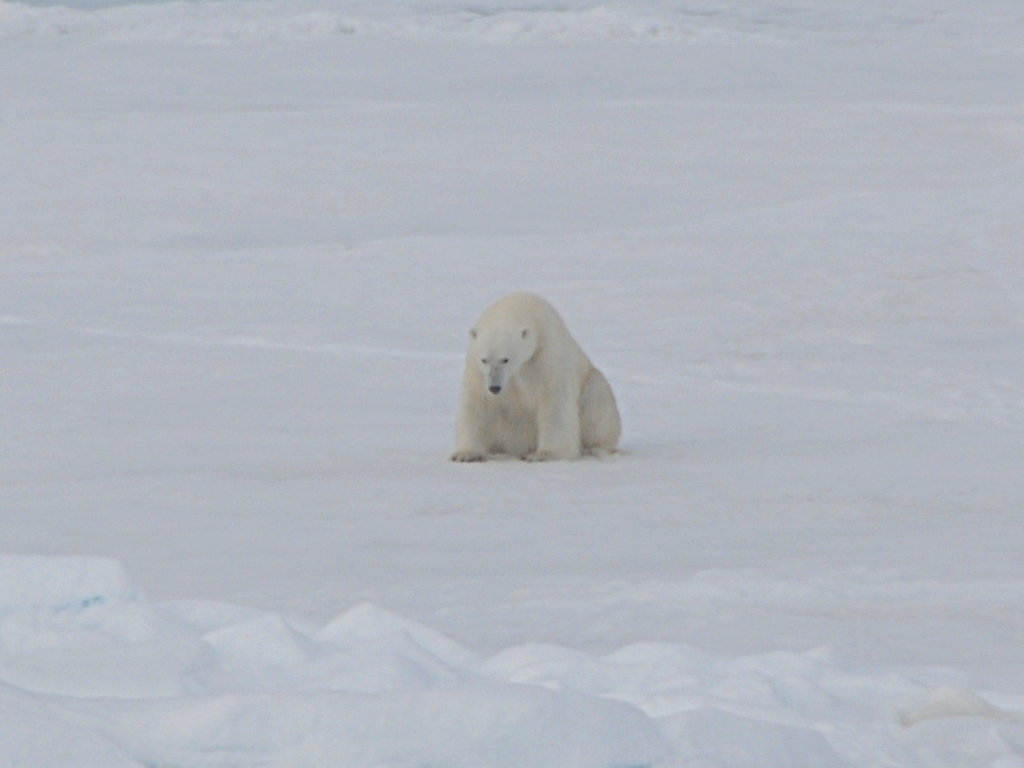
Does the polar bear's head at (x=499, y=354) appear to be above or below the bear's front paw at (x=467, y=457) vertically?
above

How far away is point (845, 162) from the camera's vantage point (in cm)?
1459

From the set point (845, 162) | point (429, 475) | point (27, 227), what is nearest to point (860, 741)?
point (429, 475)

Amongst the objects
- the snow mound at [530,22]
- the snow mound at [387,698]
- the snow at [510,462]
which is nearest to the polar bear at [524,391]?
the snow at [510,462]

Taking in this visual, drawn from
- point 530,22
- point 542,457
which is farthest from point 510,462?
point 530,22

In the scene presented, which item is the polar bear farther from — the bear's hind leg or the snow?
the snow

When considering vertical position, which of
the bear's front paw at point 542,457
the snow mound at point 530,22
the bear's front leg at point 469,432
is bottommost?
the bear's front paw at point 542,457

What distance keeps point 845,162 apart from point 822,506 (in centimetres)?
1011

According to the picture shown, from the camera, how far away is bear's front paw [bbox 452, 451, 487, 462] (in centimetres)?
556

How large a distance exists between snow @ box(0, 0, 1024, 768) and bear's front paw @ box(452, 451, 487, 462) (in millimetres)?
82

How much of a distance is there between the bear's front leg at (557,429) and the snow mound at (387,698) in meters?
2.58

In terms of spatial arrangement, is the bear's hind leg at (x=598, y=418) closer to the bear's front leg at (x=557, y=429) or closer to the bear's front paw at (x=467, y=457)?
the bear's front leg at (x=557, y=429)

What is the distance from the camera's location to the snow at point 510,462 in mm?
2428

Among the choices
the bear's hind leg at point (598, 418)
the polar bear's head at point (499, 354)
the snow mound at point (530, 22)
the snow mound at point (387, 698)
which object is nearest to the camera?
the snow mound at point (387, 698)

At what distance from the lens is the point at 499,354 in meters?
5.36
